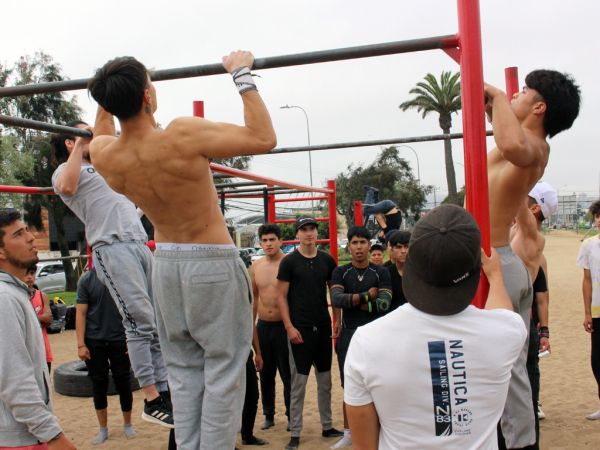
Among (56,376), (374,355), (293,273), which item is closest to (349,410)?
(374,355)

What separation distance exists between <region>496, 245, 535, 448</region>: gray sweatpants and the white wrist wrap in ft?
4.51

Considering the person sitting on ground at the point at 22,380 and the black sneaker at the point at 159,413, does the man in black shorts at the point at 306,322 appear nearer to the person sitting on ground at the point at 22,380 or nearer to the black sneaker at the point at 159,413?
the black sneaker at the point at 159,413

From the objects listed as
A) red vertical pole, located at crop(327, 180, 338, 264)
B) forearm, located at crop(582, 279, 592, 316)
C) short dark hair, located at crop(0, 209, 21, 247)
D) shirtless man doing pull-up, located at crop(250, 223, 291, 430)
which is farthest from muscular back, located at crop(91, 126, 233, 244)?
red vertical pole, located at crop(327, 180, 338, 264)

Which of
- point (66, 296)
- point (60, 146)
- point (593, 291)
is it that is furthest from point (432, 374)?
point (66, 296)

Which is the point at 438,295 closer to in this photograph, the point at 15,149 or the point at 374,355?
the point at 374,355

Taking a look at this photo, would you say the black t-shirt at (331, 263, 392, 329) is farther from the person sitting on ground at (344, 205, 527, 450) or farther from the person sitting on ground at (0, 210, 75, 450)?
the person sitting on ground at (344, 205, 527, 450)

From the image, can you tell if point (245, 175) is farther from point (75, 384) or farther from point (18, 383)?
point (75, 384)

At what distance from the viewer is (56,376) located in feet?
19.4

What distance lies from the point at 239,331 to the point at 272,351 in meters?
2.65

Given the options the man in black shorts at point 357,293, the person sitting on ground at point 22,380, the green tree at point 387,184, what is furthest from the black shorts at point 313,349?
the green tree at point 387,184

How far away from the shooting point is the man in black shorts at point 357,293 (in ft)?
12.6

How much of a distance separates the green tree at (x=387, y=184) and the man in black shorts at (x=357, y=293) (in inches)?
1221

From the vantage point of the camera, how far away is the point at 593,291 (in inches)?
165

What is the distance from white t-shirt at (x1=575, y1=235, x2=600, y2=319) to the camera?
4.10 meters
